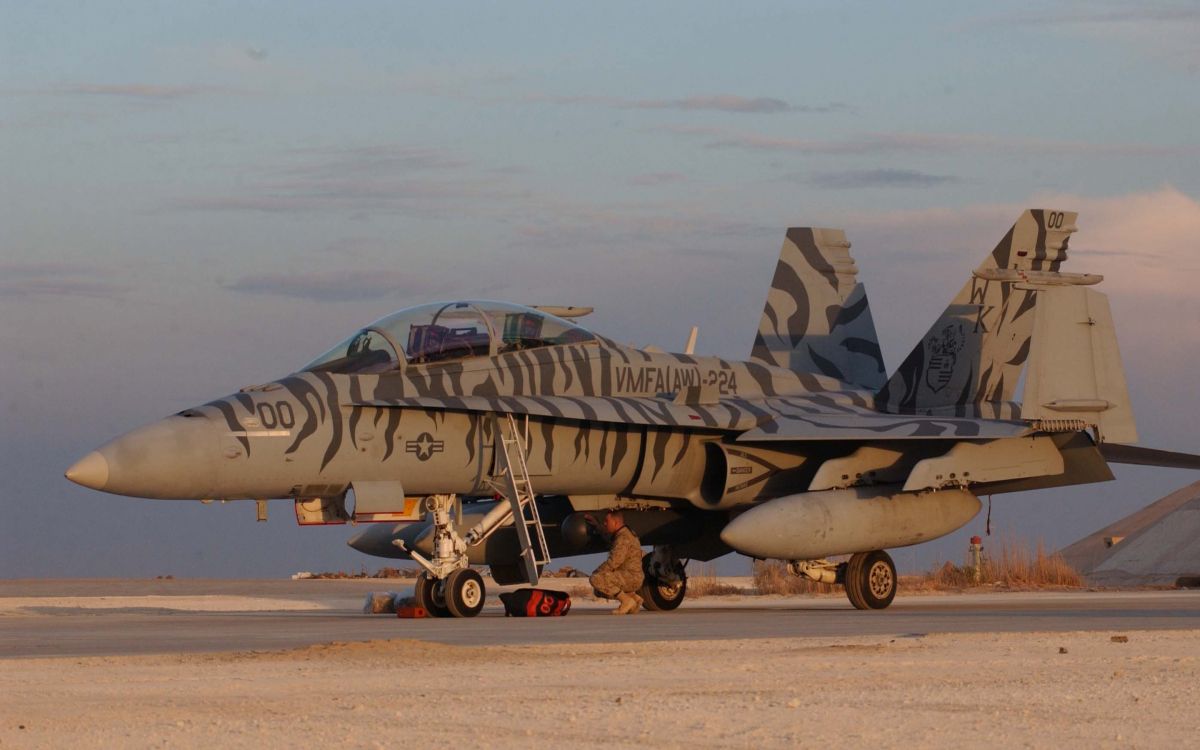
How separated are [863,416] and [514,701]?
1204cm

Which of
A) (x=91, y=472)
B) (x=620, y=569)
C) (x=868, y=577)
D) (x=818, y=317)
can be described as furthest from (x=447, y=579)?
(x=818, y=317)

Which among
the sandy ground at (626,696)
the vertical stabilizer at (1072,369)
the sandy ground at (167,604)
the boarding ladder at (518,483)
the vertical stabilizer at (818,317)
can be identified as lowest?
the sandy ground at (167,604)

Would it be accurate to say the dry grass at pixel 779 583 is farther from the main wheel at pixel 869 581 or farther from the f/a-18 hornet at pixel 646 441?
the main wheel at pixel 869 581

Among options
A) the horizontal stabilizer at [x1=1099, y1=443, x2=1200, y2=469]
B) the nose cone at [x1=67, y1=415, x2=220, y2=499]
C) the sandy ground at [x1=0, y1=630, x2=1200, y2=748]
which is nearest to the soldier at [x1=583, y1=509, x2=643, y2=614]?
the nose cone at [x1=67, y1=415, x2=220, y2=499]

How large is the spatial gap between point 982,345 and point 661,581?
5.24 m

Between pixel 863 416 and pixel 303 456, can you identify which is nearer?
pixel 303 456

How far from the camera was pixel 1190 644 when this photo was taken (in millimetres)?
10617

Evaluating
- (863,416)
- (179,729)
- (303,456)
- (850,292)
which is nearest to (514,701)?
(179,729)

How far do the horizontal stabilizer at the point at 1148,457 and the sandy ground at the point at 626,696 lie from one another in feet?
34.9

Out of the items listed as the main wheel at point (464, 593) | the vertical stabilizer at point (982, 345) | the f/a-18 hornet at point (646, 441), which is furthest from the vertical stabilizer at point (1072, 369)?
the main wheel at point (464, 593)

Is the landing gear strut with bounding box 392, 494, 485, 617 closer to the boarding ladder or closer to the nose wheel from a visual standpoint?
the nose wheel

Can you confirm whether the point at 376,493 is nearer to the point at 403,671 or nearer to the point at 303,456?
the point at 303,456

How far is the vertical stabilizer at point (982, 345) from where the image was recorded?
20.8 metres

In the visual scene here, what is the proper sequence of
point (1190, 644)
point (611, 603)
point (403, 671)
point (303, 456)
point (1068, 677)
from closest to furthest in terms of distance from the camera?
point (1068, 677) → point (403, 671) → point (1190, 644) → point (303, 456) → point (611, 603)
